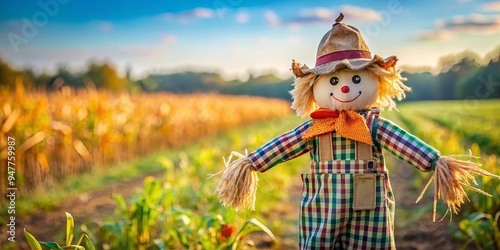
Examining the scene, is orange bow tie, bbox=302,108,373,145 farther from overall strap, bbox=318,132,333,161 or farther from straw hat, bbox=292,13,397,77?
straw hat, bbox=292,13,397,77

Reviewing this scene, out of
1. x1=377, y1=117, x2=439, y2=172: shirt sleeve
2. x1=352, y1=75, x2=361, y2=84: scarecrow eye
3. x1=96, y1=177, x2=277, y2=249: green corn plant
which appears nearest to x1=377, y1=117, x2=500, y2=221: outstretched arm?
x1=377, y1=117, x2=439, y2=172: shirt sleeve

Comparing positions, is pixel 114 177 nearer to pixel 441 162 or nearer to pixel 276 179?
pixel 276 179

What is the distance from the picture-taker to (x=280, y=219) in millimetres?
4977

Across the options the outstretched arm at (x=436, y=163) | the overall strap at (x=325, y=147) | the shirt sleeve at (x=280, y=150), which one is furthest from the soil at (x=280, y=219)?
the outstretched arm at (x=436, y=163)

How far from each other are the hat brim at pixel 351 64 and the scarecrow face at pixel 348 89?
52 mm

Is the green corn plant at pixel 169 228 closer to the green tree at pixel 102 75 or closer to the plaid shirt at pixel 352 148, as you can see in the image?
the plaid shirt at pixel 352 148

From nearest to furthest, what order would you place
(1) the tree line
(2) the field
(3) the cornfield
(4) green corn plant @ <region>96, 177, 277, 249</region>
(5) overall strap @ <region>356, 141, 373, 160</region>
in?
(5) overall strap @ <region>356, 141, 373, 160</region>, (4) green corn plant @ <region>96, 177, 277, 249</region>, (2) the field, (3) the cornfield, (1) the tree line

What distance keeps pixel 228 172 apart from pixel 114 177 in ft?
19.1

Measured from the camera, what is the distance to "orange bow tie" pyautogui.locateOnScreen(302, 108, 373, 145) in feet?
7.67

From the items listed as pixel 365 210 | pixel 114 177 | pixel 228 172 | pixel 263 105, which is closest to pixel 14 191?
pixel 114 177

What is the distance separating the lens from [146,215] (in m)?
3.19

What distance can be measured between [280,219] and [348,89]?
Result: 9.19ft

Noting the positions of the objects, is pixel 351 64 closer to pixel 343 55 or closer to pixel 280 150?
pixel 343 55

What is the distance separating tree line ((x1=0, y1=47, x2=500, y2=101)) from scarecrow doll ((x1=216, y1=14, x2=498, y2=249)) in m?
6.39
